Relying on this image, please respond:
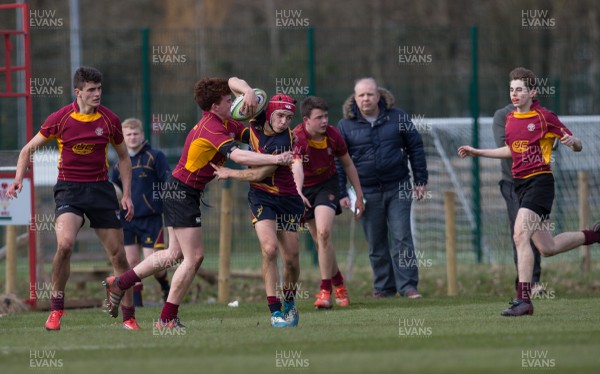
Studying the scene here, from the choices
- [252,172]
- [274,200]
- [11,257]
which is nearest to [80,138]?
[252,172]

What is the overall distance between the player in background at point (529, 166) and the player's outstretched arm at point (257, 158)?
7.70ft

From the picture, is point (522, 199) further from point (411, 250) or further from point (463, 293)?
point (463, 293)

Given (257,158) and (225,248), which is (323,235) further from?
(257,158)

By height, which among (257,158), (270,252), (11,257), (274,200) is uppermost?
(257,158)

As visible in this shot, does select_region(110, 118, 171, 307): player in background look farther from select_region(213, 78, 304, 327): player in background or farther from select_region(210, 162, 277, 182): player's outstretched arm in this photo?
select_region(210, 162, 277, 182): player's outstretched arm

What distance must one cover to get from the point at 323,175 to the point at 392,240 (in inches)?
72.8

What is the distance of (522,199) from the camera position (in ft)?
35.9

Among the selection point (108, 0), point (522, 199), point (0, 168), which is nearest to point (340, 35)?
point (0, 168)

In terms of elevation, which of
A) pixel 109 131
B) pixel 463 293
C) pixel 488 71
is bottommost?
pixel 463 293

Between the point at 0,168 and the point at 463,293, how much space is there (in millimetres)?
6145

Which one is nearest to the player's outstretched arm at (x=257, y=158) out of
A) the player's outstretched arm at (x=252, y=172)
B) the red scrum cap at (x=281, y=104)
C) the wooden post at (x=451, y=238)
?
the player's outstretched arm at (x=252, y=172)

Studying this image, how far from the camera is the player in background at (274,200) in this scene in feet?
33.6

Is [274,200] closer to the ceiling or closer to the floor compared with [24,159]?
closer to the floor

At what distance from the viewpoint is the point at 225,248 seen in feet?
46.5
